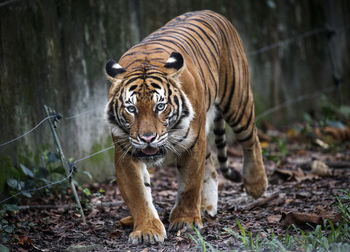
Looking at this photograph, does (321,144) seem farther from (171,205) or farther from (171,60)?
(171,60)

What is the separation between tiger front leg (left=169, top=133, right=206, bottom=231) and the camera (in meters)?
4.23

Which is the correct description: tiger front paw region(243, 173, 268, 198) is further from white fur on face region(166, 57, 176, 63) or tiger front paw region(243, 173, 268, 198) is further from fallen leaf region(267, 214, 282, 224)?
white fur on face region(166, 57, 176, 63)

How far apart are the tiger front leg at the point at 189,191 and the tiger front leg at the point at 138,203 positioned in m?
0.26

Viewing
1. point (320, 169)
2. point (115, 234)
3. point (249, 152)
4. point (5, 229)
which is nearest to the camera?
point (5, 229)

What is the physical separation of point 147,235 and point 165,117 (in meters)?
0.79

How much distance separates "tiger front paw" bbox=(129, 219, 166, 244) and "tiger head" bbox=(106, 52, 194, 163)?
46cm

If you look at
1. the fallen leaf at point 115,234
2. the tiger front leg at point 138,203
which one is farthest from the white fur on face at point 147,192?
the fallen leaf at point 115,234

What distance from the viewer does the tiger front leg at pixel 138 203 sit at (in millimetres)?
3891

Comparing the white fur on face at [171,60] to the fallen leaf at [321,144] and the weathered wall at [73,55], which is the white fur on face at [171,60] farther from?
the fallen leaf at [321,144]

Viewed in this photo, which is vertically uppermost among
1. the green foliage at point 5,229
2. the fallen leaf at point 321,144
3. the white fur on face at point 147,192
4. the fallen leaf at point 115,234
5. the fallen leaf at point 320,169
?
the white fur on face at point 147,192

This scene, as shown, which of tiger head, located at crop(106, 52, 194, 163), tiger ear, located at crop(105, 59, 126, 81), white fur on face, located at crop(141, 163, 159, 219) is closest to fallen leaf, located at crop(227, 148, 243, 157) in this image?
white fur on face, located at crop(141, 163, 159, 219)

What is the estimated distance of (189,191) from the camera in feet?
13.9

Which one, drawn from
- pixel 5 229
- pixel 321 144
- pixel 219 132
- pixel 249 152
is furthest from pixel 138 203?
pixel 321 144

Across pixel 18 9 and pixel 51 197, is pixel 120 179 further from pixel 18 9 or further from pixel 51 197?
pixel 18 9
